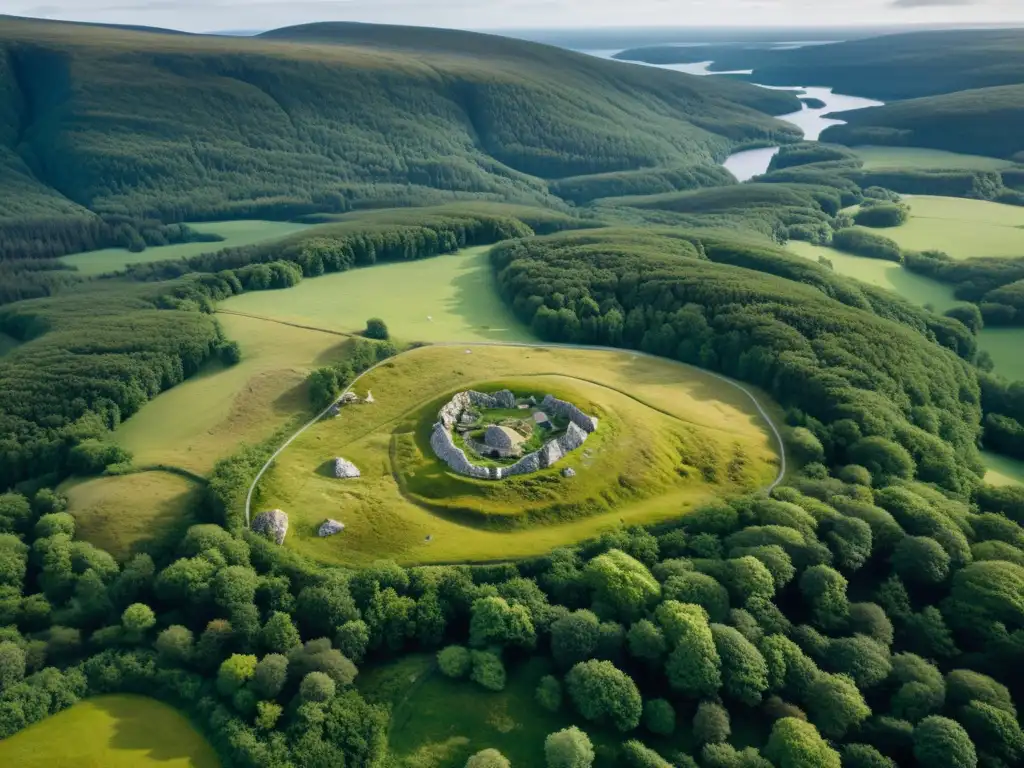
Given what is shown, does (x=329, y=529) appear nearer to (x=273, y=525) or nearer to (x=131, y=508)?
(x=273, y=525)

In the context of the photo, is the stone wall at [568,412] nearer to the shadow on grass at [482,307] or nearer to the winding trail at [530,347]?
the winding trail at [530,347]

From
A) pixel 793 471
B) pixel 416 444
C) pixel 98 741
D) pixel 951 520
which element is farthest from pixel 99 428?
pixel 951 520

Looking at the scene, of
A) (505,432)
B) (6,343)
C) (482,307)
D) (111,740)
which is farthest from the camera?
(482,307)

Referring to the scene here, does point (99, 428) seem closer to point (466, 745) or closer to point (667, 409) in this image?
point (466, 745)

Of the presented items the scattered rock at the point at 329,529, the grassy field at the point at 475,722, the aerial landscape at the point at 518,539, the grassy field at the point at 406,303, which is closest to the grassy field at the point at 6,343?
the aerial landscape at the point at 518,539

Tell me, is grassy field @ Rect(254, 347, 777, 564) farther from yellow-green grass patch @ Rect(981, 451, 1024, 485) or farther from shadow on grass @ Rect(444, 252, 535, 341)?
yellow-green grass patch @ Rect(981, 451, 1024, 485)

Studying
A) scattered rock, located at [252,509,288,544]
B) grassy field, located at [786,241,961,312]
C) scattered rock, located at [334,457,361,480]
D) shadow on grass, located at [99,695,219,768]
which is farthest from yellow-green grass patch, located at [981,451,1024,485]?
shadow on grass, located at [99,695,219,768]

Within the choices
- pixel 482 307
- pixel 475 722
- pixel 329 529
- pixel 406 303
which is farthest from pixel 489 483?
pixel 406 303

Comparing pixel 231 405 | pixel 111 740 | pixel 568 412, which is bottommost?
pixel 111 740
